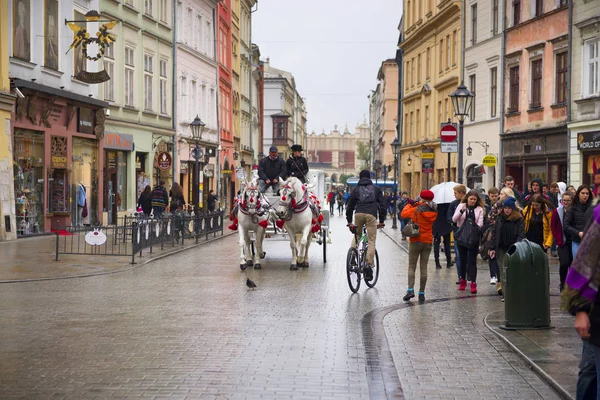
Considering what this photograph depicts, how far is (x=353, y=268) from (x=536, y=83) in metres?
23.8

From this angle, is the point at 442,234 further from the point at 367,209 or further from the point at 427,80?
the point at 427,80

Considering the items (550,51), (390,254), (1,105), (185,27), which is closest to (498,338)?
(390,254)

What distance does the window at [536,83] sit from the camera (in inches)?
1420

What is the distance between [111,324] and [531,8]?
2931 centimetres

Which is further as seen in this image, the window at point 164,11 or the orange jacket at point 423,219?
the window at point 164,11

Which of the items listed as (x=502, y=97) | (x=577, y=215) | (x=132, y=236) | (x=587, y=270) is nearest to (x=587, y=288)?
(x=587, y=270)

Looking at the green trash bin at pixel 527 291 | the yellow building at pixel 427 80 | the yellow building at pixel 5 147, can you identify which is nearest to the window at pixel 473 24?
the yellow building at pixel 427 80

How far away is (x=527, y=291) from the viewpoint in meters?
11.0

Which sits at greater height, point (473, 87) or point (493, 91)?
point (473, 87)

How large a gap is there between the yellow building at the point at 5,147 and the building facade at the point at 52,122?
0.45m

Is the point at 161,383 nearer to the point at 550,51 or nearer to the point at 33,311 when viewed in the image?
the point at 33,311

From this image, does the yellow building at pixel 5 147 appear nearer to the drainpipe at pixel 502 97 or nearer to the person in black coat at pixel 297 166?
the person in black coat at pixel 297 166

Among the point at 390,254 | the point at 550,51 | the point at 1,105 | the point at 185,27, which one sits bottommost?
the point at 390,254

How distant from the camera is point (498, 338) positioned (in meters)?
10.5
